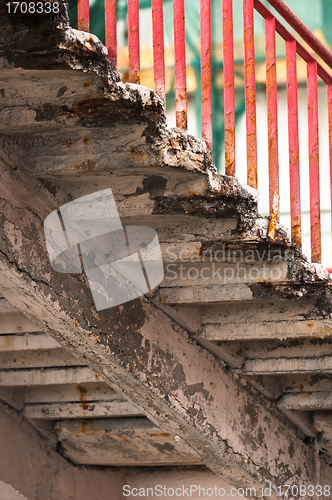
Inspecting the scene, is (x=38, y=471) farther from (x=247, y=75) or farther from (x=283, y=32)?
(x=283, y=32)

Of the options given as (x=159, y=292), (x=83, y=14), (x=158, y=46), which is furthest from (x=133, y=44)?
(x=159, y=292)

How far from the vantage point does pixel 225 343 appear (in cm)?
286

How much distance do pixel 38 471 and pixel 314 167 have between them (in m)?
3.37

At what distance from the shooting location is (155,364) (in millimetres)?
→ 2518

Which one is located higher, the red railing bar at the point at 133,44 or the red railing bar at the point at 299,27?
the red railing bar at the point at 299,27

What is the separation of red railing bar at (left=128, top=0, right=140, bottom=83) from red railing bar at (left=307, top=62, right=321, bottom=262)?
0.94 meters

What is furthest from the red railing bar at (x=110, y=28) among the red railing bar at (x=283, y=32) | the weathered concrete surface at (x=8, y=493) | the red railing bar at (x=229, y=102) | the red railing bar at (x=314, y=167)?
the weathered concrete surface at (x=8, y=493)

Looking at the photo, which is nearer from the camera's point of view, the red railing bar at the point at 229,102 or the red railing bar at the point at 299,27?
the red railing bar at the point at 229,102

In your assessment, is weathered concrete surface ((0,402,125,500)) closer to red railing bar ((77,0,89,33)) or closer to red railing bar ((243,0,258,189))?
red railing bar ((243,0,258,189))

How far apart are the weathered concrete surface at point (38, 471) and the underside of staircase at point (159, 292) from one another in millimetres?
412

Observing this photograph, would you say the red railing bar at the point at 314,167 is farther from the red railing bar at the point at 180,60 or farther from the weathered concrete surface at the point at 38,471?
the weathered concrete surface at the point at 38,471

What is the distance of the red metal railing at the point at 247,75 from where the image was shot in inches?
68.6

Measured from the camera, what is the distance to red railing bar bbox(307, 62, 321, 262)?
90.0 inches

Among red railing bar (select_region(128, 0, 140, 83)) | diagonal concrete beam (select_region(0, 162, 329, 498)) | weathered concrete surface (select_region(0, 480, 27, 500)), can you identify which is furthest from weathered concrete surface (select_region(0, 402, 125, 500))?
red railing bar (select_region(128, 0, 140, 83))
